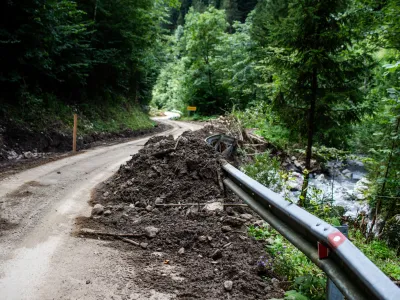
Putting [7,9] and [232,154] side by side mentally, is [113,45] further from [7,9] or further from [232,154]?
[232,154]

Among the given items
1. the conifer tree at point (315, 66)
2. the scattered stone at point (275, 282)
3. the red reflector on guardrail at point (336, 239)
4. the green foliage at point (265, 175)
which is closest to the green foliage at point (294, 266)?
the scattered stone at point (275, 282)

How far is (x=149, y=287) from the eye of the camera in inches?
114

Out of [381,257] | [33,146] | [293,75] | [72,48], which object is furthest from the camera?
[72,48]

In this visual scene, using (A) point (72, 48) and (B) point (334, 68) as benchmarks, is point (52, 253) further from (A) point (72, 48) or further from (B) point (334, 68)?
(A) point (72, 48)

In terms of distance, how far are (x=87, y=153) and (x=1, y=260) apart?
883 cm

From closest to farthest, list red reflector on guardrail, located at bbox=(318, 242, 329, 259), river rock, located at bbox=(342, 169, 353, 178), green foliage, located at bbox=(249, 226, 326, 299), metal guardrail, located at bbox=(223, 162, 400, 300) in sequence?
1. metal guardrail, located at bbox=(223, 162, 400, 300)
2. red reflector on guardrail, located at bbox=(318, 242, 329, 259)
3. green foliage, located at bbox=(249, 226, 326, 299)
4. river rock, located at bbox=(342, 169, 353, 178)

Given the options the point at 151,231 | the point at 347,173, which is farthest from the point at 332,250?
the point at 347,173

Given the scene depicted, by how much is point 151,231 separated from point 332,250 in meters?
2.70

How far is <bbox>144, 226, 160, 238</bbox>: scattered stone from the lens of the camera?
13.4 ft

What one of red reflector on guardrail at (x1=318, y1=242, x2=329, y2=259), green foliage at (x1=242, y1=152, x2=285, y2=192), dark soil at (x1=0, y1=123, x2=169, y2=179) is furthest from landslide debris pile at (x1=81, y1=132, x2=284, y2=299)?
dark soil at (x1=0, y1=123, x2=169, y2=179)

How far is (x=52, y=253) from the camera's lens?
11.7 feet

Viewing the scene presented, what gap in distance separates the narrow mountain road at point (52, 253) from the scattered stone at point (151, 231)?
0.56 metres

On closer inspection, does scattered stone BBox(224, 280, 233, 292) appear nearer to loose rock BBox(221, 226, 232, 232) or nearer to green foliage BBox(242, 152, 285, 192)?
loose rock BBox(221, 226, 232, 232)

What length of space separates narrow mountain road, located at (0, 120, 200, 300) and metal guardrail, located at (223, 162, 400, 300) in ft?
4.28
